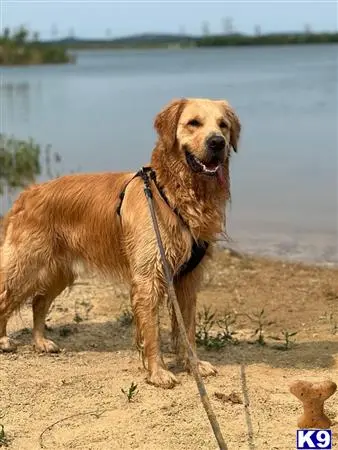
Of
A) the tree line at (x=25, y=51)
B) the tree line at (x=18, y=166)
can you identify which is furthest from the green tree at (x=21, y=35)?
the tree line at (x=18, y=166)

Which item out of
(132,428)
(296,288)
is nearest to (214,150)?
(132,428)

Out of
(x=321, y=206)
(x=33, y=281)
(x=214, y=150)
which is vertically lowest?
(x=321, y=206)

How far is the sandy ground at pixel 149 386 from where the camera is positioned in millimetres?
4715

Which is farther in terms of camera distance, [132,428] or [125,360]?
[125,360]

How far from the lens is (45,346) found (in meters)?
6.54

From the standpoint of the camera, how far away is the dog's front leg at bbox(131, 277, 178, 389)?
5.66m

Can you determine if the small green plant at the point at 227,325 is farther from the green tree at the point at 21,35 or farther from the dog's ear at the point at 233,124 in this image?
the green tree at the point at 21,35

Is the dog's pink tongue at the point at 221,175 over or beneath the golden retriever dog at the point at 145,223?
over

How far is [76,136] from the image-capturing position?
70.4ft

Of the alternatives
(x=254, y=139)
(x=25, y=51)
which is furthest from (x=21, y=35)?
(x=254, y=139)

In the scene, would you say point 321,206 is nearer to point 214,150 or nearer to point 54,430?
point 214,150

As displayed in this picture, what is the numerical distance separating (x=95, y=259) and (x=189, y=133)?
1.38 meters

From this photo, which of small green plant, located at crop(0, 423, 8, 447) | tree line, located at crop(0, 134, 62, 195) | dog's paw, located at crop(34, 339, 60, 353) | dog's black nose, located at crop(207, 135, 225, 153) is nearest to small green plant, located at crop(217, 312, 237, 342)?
dog's paw, located at crop(34, 339, 60, 353)

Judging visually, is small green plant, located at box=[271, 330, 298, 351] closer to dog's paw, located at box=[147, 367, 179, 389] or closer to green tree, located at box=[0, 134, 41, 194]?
dog's paw, located at box=[147, 367, 179, 389]
